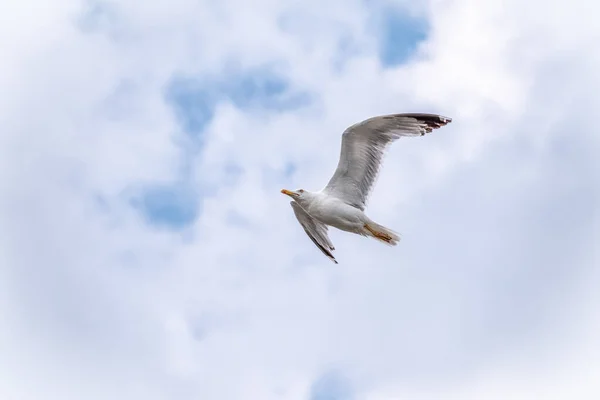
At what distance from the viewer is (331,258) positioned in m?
27.4

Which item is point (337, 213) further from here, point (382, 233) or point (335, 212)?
point (382, 233)

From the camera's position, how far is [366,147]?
82.5 feet

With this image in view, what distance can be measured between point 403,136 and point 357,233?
2.34 meters

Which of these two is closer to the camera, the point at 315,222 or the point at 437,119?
the point at 437,119

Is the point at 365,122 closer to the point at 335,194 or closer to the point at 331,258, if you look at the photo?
the point at 335,194

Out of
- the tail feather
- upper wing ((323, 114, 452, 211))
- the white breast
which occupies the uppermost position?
upper wing ((323, 114, 452, 211))

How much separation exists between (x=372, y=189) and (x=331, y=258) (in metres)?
2.48

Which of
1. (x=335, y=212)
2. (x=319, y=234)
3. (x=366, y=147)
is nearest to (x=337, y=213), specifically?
(x=335, y=212)

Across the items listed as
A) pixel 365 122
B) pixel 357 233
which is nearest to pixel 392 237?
pixel 357 233

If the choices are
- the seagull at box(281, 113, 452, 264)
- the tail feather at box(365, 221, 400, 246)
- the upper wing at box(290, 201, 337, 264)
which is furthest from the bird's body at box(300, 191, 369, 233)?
the upper wing at box(290, 201, 337, 264)

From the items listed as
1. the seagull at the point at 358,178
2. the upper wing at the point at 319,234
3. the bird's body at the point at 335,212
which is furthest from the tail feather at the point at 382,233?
the upper wing at the point at 319,234

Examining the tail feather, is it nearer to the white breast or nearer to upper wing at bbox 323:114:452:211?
the white breast

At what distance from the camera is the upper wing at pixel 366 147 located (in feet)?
80.7

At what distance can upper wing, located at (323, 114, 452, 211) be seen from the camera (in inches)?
969
